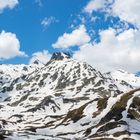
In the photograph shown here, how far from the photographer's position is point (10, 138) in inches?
6703

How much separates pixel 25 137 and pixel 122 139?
46.7 meters

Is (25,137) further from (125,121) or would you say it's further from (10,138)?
(125,121)

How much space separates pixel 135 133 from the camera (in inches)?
7018

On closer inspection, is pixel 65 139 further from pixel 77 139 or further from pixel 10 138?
pixel 10 138

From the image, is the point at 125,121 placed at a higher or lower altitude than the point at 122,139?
higher

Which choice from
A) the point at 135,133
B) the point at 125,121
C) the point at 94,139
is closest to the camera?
the point at 94,139

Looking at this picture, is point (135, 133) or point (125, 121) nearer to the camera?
point (135, 133)

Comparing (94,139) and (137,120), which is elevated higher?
(137,120)

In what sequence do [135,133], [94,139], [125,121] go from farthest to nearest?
[125,121] < [135,133] < [94,139]

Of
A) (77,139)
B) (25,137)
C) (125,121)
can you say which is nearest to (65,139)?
(77,139)

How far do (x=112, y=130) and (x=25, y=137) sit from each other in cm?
4068

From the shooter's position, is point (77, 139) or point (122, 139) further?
point (77, 139)

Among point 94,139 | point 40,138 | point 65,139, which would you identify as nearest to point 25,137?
point 40,138

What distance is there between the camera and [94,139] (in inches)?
6570
